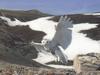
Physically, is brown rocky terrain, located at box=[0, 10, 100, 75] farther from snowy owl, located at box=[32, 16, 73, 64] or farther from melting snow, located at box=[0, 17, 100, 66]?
snowy owl, located at box=[32, 16, 73, 64]

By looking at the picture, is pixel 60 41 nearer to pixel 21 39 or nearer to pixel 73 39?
pixel 21 39

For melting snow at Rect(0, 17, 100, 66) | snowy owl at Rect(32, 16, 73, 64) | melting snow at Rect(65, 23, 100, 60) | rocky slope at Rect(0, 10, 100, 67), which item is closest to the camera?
snowy owl at Rect(32, 16, 73, 64)

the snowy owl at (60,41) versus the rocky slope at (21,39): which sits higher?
the rocky slope at (21,39)

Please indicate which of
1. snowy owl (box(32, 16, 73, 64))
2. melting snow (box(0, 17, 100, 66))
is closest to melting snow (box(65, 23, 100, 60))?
melting snow (box(0, 17, 100, 66))

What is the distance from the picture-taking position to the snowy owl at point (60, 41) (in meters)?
28.8

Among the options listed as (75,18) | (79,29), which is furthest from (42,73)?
(75,18)

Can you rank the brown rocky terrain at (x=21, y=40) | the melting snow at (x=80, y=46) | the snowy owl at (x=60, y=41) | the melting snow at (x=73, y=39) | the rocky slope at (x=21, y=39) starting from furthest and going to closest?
the melting snow at (x=80, y=46) < the melting snow at (x=73, y=39) < the rocky slope at (x=21, y=39) < the brown rocky terrain at (x=21, y=40) < the snowy owl at (x=60, y=41)

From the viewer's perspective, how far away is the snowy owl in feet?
94.6

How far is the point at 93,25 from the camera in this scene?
74875 millimetres

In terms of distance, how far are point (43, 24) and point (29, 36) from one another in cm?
870

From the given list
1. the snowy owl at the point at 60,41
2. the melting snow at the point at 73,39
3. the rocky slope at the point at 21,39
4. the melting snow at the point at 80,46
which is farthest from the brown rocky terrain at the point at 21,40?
the snowy owl at the point at 60,41

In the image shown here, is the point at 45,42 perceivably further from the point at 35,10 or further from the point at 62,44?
the point at 35,10

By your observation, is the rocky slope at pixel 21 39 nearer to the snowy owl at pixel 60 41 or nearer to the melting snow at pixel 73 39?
the melting snow at pixel 73 39

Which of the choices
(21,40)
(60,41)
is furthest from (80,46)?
(60,41)
